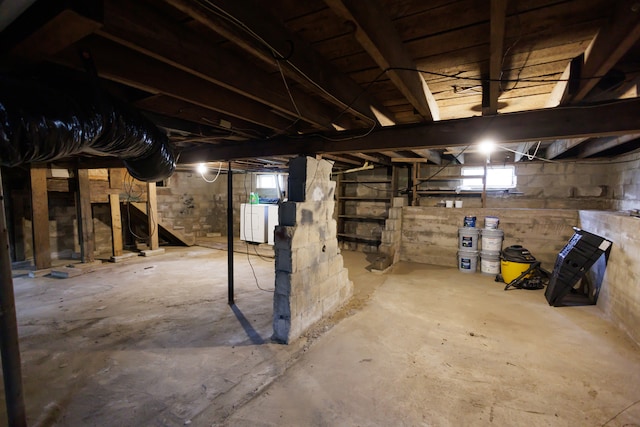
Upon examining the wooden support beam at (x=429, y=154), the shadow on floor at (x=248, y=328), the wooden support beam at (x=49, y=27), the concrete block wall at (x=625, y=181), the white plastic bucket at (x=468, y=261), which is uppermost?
the wooden support beam at (x=429, y=154)

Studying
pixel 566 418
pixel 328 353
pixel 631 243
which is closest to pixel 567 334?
pixel 631 243

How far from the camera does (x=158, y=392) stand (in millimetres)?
1812

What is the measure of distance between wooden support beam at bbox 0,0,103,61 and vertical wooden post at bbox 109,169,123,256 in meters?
4.81

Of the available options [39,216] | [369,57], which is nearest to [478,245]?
[369,57]

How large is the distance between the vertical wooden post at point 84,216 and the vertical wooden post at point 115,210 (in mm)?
323

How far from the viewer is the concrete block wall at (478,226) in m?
4.26

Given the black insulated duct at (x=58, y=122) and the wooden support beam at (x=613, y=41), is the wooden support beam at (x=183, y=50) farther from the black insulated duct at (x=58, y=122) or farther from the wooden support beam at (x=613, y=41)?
the wooden support beam at (x=613, y=41)

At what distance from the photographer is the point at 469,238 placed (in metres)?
4.55

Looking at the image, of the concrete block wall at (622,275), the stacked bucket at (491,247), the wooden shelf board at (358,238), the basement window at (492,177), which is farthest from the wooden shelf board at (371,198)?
the concrete block wall at (622,275)

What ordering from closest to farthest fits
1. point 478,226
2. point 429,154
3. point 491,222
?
point 429,154 < point 491,222 < point 478,226

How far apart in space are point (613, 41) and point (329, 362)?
232 centimetres

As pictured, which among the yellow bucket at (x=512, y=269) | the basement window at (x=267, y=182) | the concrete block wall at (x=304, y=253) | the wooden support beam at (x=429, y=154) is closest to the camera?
the concrete block wall at (x=304, y=253)

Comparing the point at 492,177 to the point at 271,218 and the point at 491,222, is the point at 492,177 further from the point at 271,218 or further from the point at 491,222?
the point at 271,218

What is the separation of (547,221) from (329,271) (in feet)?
12.1
